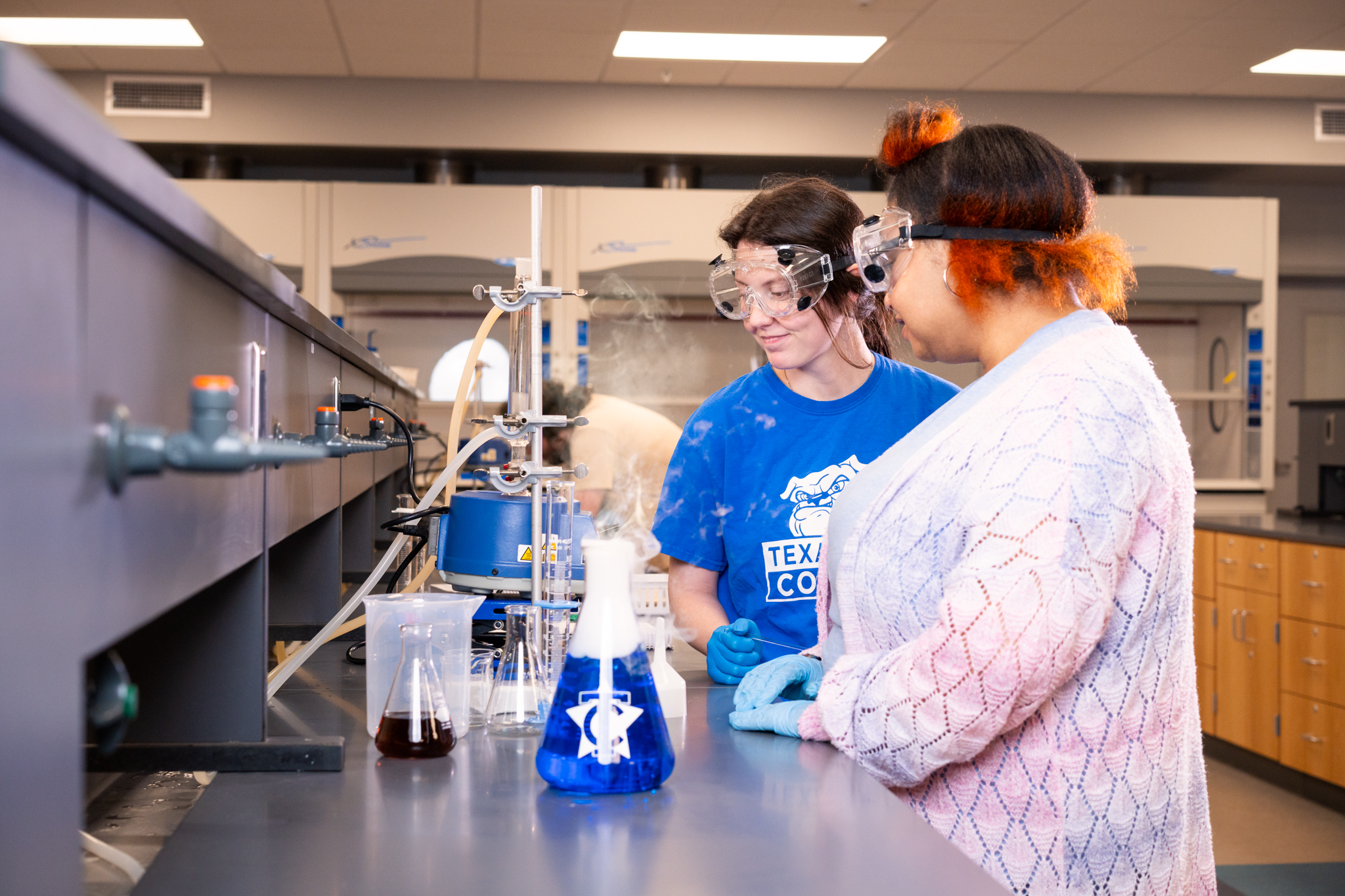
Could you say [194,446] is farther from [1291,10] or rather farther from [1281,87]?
[1281,87]

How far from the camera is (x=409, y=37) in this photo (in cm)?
415

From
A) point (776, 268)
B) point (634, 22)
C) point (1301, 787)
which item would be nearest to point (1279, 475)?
point (1301, 787)

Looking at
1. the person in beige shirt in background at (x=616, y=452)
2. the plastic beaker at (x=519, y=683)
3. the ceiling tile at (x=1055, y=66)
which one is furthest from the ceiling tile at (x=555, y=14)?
the plastic beaker at (x=519, y=683)

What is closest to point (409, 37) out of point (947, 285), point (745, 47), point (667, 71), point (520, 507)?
point (667, 71)

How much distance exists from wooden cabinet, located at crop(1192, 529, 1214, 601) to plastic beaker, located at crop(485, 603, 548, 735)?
339 centimetres

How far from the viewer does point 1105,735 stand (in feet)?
3.17

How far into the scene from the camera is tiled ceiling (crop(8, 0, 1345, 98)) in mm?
3871

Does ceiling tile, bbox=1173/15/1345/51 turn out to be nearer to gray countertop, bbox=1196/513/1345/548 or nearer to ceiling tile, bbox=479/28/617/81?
gray countertop, bbox=1196/513/1345/548

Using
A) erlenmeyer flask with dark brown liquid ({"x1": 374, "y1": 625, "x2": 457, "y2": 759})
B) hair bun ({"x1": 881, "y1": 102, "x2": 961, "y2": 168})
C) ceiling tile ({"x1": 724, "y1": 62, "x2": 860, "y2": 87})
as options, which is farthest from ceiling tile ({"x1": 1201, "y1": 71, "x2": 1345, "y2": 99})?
erlenmeyer flask with dark brown liquid ({"x1": 374, "y1": 625, "x2": 457, "y2": 759})

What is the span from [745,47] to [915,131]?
344 cm

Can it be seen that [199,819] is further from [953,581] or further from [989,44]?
[989,44]

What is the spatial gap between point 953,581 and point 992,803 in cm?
24

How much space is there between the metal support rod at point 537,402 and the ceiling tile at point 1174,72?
4.06 metres

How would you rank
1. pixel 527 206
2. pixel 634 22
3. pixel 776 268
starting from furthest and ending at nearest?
pixel 527 206, pixel 634 22, pixel 776 268
